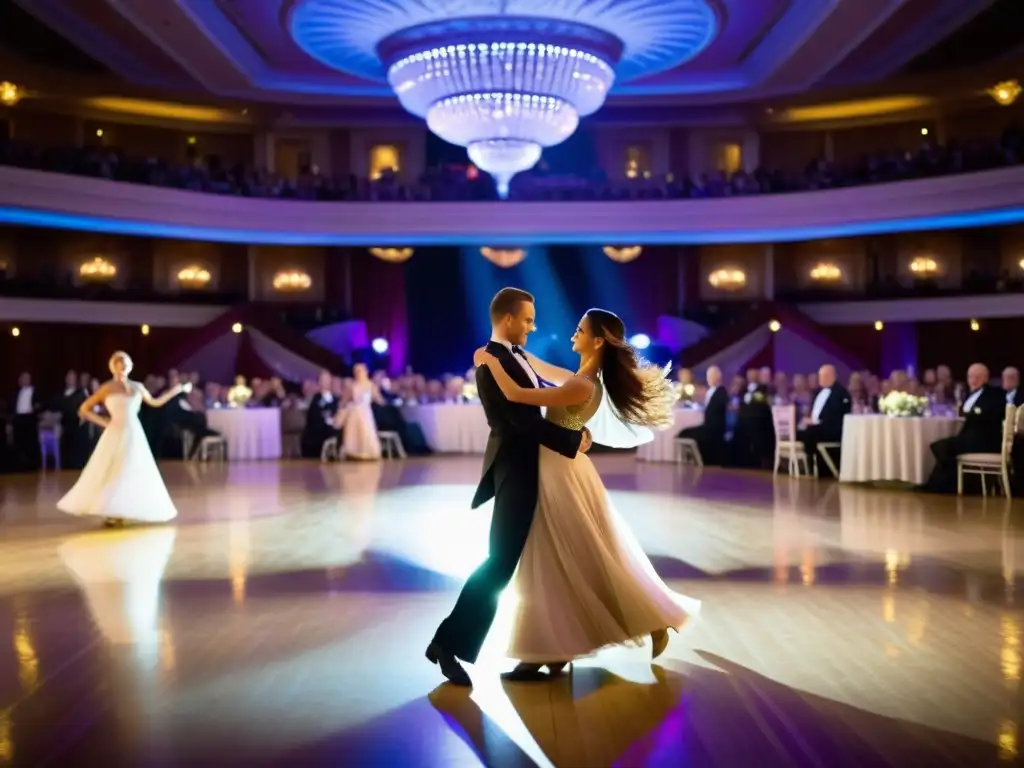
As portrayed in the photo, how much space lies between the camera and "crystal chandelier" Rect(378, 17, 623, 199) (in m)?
13.7

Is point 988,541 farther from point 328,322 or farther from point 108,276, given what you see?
point 108,276

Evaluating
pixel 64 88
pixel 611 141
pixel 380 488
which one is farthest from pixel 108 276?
pixel 380 488

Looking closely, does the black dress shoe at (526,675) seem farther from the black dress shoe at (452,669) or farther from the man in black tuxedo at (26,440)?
the man in black tuxedo at (26,440)

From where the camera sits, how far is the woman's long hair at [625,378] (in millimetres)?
4238

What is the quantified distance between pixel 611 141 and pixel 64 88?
11.5 metres

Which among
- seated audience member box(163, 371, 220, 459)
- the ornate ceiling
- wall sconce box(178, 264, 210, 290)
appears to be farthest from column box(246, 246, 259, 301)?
seated audience member box(163, 371, 220, 459)

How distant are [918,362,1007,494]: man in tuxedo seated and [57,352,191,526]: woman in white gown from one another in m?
7.29

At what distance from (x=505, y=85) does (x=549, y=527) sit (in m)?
10.5

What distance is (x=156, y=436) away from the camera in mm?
16188

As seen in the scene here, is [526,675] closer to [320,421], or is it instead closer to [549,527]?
[549,527]

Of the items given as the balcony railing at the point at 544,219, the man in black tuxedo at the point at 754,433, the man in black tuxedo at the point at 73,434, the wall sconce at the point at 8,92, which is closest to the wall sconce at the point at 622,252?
the balcony railing at the point at 544,219

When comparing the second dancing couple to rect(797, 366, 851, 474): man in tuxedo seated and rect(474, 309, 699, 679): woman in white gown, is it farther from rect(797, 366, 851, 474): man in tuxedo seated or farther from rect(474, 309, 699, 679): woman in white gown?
rect(797, 366, 851, 474): man in tuxedo seated

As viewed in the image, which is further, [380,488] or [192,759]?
[380,488]

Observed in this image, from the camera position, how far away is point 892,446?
1109 centimetres
